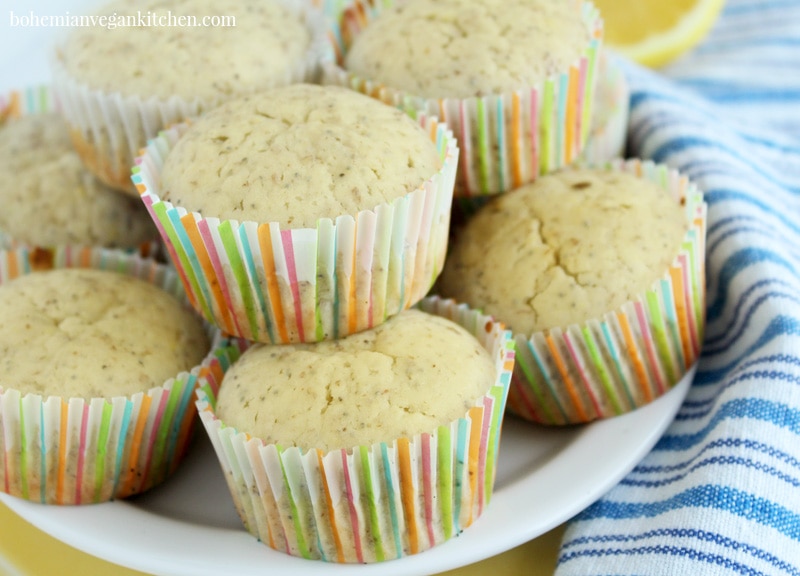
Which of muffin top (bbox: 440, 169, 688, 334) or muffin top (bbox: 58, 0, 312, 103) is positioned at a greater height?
muffin top (bbox: 58, 0, 312, 103)

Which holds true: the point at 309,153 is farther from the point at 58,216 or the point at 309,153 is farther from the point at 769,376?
the point at 769,376

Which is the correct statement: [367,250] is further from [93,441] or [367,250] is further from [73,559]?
[73,559]

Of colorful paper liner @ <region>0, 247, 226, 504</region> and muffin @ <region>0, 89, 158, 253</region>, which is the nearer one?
colorful paper liner @ <region>0, 247, 226, 504</region>

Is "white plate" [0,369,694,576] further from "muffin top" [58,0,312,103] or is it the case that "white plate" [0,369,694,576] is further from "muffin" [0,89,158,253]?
"muffin top" [58,0,312,103]

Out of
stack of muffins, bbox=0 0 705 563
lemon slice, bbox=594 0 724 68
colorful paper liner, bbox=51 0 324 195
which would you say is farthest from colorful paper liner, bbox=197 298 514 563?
lemon slice, bbox=594 0 724 68

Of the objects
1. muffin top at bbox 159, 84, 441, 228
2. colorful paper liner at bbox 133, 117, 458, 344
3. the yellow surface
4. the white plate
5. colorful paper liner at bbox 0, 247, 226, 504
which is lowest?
the yellow surface

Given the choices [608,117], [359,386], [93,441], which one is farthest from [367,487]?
[608,117]

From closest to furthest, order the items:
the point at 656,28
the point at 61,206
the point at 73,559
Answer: the point at 73,559, the point at 61,206, the point at 656,28
